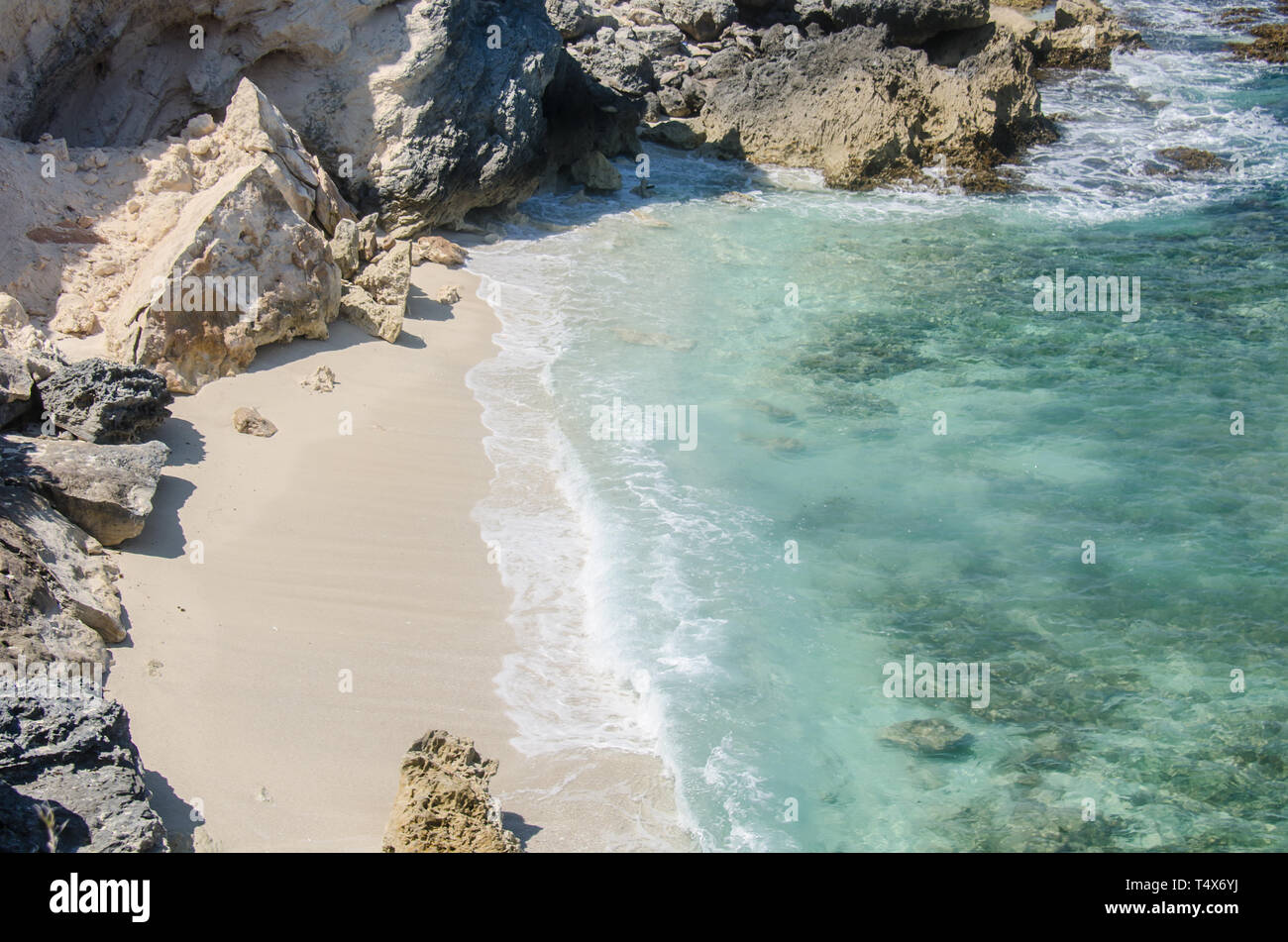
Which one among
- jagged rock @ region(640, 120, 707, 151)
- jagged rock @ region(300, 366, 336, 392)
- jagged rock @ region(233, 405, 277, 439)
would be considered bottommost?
jagged rock @ region(233, 405, 277, 439)

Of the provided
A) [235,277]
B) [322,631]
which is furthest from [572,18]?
[322,631]

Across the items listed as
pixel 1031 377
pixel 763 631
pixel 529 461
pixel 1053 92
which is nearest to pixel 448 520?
pixel 529 461

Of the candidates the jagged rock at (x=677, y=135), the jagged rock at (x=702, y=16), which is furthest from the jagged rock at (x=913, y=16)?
the jagged rock at (x=677, y=135)

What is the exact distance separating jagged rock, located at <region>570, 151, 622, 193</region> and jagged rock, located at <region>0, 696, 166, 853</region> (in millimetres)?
13076

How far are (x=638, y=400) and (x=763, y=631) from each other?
143 inches

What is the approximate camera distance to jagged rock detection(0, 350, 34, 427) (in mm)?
7449

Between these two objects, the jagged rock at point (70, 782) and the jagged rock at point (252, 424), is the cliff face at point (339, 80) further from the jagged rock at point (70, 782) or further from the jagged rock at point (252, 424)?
the jagged rock at point (70, 782)

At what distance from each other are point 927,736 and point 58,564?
210 inches

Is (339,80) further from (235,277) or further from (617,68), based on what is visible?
(617,68)

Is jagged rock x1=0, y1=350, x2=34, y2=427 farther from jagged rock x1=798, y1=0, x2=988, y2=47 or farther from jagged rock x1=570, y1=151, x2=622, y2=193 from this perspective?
jagged rock x1=798, y1=0, x2=988, y2=47

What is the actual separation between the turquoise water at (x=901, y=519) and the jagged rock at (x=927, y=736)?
8 centimetres

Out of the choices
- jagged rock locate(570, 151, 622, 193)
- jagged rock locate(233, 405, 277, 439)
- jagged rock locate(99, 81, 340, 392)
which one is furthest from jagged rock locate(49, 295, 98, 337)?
jagged rock locate(570, 151, 622, 193)

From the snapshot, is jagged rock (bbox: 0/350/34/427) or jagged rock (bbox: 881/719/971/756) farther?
jagged rock (bbox: 0/350/34/427)
